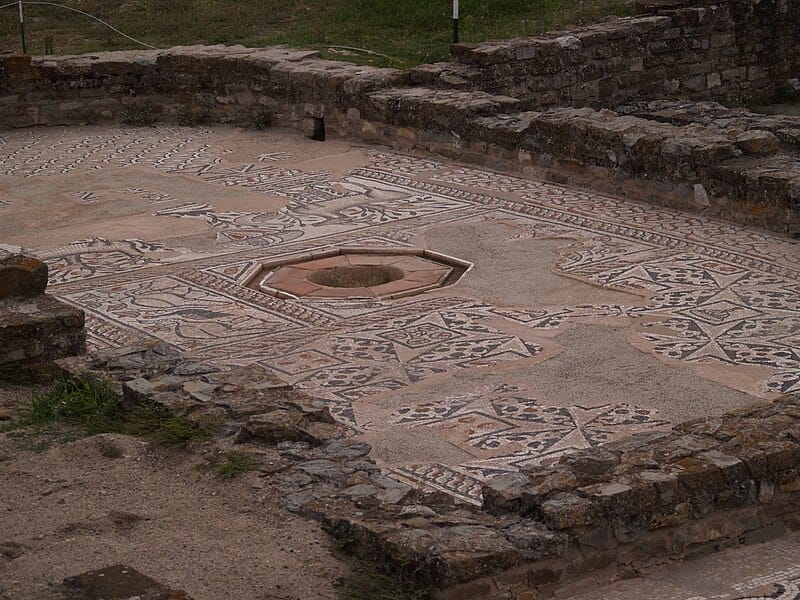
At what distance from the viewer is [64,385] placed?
5508mm

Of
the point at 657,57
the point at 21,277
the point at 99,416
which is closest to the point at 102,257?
the point at 21,277

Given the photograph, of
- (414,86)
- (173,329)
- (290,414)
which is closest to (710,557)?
(290,414)

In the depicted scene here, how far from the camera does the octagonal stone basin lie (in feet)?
25.0

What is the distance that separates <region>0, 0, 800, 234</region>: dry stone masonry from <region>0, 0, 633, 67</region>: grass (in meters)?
1.16

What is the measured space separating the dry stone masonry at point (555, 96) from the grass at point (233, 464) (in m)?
4.93

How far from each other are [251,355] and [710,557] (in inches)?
112

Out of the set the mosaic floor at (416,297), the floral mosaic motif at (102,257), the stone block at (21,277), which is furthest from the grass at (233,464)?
the floral mosaic motif at (102,257)

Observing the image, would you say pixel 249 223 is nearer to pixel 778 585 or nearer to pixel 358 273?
pixel 358 273

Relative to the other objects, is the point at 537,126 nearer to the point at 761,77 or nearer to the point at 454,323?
the point at 454,323

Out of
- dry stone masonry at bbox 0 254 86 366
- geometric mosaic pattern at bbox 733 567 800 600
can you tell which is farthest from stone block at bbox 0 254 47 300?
geometric mosaic pattern at bbox 733 567 800 600

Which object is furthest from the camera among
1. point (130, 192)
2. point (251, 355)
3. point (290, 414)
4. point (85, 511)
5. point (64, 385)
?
point (130, 192)

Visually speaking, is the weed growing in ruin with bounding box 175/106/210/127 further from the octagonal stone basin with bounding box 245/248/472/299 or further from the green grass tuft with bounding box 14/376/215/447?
the green grass tuft with bounding box 14/376/215/447

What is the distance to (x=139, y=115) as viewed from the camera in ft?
41.8

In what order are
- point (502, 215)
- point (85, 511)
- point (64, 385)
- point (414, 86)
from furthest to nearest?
1. point (414, 86)
2. point (502, 215)
3. point (64, 385)
4. point (85, 511)
